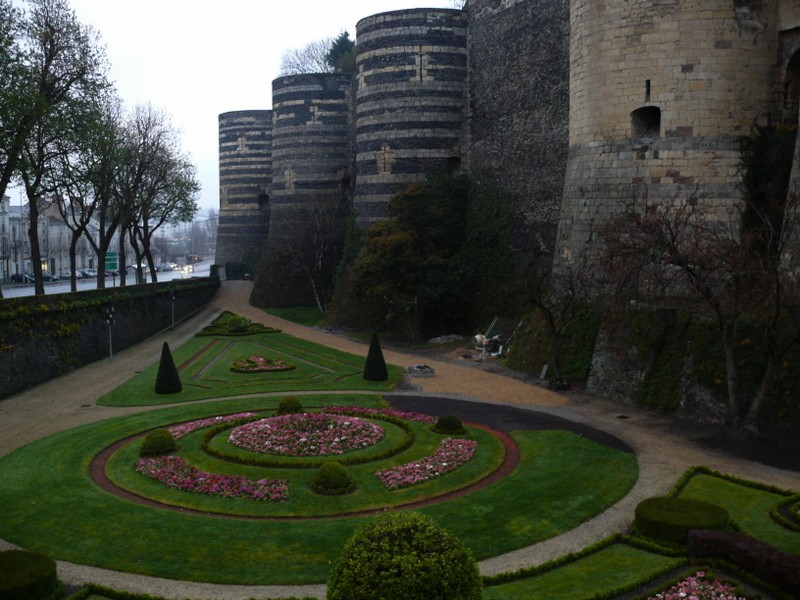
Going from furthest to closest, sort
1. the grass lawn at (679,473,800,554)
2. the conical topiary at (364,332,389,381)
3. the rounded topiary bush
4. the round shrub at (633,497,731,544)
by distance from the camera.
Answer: the conical topiary at (364,332,389,381), the grass lawn at (679,473,800,554), the round shrub at (633,497,731,544), the rounded topiary bush

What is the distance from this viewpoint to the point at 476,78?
47.9 meters

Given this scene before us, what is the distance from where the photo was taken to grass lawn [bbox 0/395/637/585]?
51.2 feet

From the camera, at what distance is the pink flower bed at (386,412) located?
2666 cm

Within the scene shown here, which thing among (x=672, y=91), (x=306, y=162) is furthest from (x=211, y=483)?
(x=306, y=162)

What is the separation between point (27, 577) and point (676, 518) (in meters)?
12.7

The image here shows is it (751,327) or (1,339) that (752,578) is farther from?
(1,339)

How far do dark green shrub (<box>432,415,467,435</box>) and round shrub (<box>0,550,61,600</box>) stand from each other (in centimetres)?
1305

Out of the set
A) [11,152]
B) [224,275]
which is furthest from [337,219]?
[11,152]

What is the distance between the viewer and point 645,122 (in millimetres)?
29172

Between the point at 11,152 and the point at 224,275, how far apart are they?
1824 inches

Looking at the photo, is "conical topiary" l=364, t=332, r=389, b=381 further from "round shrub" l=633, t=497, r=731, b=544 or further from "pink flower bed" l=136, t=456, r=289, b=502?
→ "round shrub" l=633, t=497, r=731, b=544

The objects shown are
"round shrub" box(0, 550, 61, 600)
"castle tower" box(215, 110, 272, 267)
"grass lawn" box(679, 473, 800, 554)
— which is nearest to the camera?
"round shrub" box(0, 550, 61, 600)

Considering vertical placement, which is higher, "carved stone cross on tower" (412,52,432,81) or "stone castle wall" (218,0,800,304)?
"carved stone cross on tower" (412,52,432,81)

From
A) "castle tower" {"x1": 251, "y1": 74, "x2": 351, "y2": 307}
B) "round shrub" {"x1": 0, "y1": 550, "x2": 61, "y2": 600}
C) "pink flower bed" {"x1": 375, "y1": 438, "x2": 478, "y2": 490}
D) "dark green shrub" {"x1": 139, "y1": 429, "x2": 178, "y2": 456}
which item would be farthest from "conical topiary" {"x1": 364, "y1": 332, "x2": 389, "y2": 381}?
"castle tower" {"x1": 251, "y1": 74, "x2": 351, "y2": 307}
